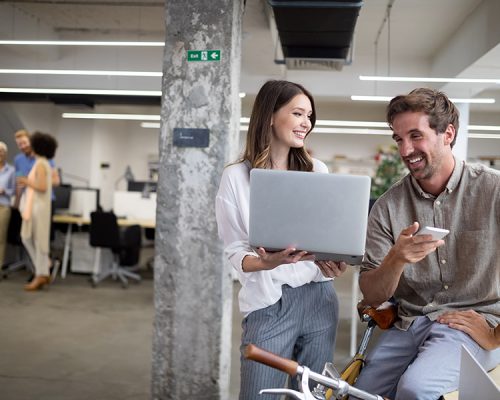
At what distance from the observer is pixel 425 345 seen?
5.47ft

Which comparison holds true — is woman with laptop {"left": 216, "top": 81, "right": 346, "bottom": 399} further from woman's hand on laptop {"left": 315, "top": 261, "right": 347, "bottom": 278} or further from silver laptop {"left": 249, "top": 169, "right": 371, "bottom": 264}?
silver laptop {"left": 249, "top": 169, "right": 371, "bottom": 264}

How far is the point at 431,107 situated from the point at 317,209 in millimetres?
553

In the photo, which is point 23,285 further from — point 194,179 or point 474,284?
point 474,284

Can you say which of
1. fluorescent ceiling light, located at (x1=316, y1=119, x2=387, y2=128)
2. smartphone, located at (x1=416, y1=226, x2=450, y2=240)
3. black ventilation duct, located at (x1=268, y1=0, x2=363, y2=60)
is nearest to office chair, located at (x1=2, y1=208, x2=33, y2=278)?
black ventilation duct, located at (x1=268, y1=0, x2=363, y2=60)

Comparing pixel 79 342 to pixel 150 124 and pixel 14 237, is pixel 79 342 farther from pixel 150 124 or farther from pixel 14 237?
pixel 150 124

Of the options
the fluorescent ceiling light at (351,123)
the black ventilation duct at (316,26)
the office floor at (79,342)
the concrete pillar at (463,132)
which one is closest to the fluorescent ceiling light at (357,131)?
the fluorescent ceiling light at (351,123)

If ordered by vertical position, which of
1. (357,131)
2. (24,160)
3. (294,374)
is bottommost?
(294,374)

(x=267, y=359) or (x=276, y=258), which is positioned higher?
(x=276, y=258)

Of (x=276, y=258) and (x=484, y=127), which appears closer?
(x=276, y=258)

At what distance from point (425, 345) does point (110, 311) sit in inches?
169

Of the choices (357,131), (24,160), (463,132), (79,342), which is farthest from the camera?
(357,131)

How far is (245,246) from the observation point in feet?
5.61

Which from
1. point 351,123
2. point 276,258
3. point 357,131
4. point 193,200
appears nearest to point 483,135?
point 351,123

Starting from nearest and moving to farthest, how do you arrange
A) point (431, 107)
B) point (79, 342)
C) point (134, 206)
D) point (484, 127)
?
point (431, 107)
point (79, 342)
point (134, 206)
point (484, 127)
